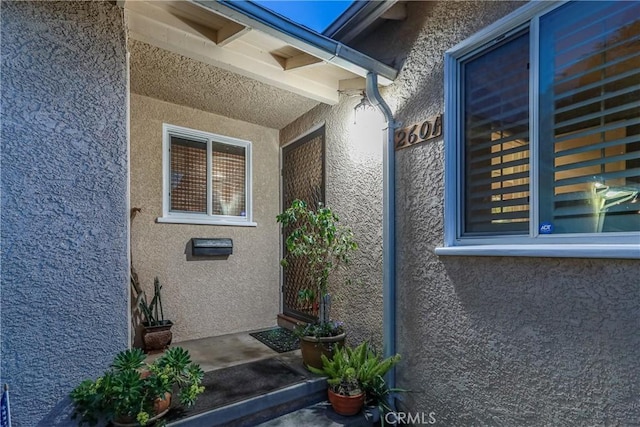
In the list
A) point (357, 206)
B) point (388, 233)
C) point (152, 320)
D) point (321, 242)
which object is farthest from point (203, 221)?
point (388, 233)

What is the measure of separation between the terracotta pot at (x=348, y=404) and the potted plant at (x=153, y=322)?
9.71 ft

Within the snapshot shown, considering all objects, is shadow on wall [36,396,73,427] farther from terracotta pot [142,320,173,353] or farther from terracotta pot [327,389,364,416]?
terracotta pot [327,389,364,416]

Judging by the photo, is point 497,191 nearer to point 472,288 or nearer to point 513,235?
point 513,235

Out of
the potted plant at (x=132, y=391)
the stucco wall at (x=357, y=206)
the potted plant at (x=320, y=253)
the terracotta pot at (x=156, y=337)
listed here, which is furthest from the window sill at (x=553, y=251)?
the terracotta pot at (x=156, y=337)

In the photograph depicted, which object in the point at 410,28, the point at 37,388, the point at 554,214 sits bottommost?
the point at 37,388

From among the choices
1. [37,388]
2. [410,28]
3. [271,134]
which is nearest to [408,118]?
[410,28]

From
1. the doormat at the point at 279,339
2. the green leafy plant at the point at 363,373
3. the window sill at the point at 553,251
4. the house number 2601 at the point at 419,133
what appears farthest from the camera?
the doormat at the point at 279,339

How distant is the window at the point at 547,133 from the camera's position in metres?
2.31

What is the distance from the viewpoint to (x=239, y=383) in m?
3.78

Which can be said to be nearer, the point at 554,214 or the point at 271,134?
the point at 554,214

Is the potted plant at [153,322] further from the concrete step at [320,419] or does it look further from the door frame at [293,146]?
the concrete step at [320,419]

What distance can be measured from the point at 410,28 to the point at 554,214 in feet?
9.18

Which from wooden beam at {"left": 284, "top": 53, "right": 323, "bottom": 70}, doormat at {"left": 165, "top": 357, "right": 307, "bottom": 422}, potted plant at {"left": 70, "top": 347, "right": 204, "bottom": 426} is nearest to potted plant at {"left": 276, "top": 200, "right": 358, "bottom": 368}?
doormat at {"left": 165, "top": 357, "right": 307, "bottom": 422}

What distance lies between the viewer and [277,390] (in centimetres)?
360
